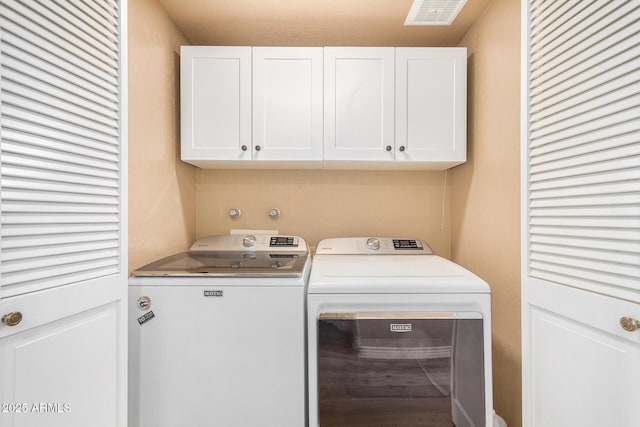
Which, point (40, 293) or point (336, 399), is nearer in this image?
point (40, 293)

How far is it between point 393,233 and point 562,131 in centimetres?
148

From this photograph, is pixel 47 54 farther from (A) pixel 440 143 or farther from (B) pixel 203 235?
(A) pixel 440 143

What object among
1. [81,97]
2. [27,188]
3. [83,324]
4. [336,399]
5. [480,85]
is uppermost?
[480,85]

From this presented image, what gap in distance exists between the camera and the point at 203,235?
2414mm

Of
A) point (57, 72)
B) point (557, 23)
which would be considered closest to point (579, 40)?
point (557, 23)

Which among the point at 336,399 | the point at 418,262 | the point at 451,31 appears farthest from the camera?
the point at 451,31

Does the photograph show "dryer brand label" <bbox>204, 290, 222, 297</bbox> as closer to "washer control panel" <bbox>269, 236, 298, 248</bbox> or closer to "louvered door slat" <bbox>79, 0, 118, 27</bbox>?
"washer control panel" <bbox>269, 236, 298, 248</bbox>

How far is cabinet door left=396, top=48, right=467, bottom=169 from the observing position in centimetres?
200

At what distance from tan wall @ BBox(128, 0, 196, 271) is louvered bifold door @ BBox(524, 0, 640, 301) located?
1.77m

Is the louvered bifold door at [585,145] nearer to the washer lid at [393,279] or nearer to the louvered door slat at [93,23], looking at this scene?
the washer lid at [393,279]

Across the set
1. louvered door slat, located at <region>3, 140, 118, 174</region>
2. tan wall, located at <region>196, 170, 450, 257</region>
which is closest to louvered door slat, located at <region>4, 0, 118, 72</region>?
louvered door slat, located at <region>3, 140, 118, 174</region>

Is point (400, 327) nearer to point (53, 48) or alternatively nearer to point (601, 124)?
point (601, 124)

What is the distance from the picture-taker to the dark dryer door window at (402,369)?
1426 mm

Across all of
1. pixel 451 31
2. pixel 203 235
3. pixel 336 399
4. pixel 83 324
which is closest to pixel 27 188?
pixel 83 324
